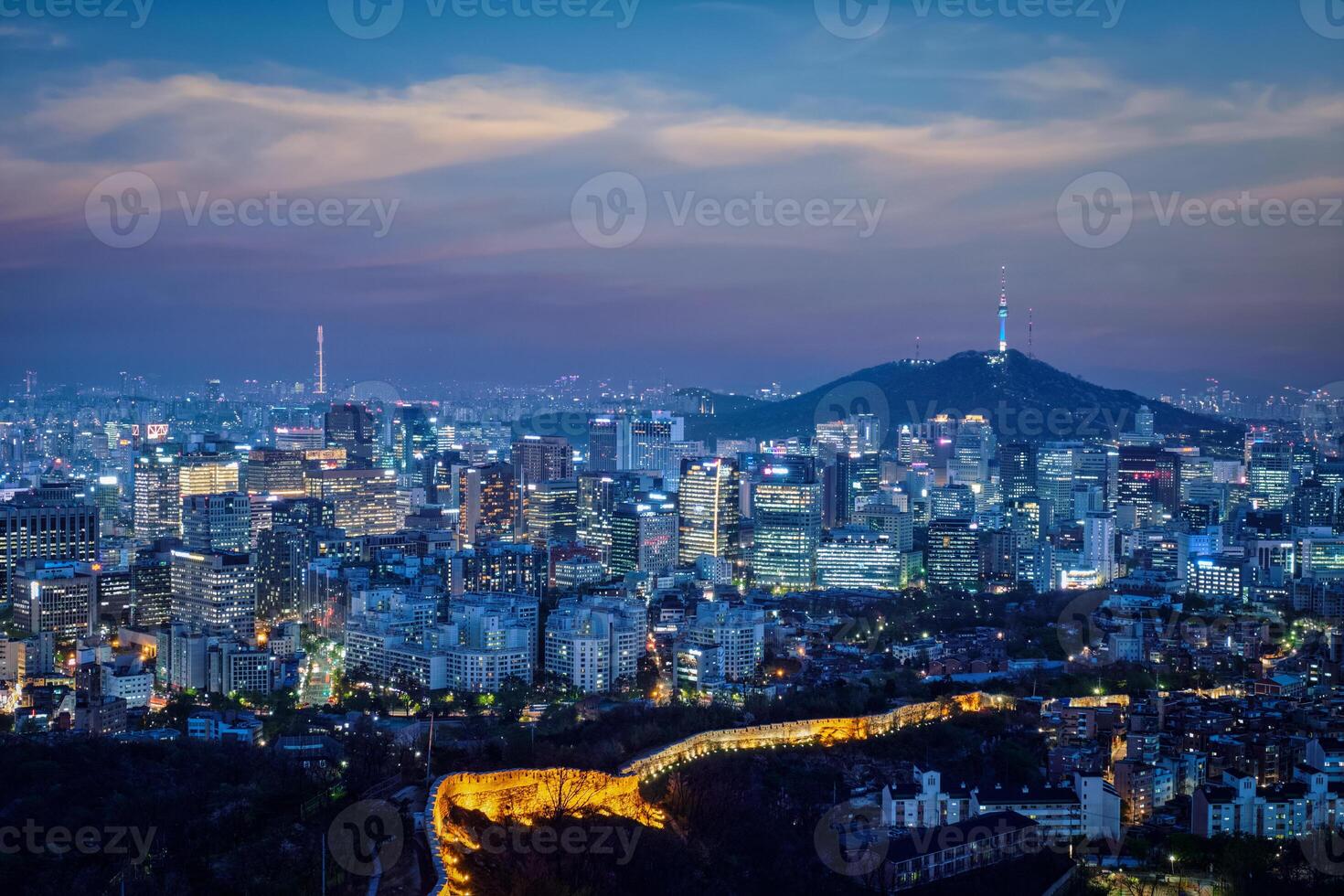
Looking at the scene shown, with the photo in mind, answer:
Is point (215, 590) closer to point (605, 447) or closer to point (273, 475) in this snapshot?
point (273, 475)

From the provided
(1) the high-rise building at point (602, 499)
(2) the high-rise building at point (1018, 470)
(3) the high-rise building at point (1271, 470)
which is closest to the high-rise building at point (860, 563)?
(1) the high-rise building at point (602, 499)

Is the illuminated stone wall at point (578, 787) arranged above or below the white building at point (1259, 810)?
above

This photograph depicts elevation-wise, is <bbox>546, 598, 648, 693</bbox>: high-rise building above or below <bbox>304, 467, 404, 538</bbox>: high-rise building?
below

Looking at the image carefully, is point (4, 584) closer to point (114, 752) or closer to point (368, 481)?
point (368, 481)

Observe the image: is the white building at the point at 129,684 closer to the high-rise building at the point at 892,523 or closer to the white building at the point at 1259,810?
the white building at the point at 1259,810

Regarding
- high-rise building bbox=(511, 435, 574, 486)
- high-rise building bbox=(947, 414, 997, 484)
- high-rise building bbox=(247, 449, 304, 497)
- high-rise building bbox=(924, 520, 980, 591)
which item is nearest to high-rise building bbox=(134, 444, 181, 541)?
high-rise building bbox=(247, 449, 304, 497)

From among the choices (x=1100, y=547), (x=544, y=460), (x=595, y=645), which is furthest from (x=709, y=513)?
(x=595, y=645)

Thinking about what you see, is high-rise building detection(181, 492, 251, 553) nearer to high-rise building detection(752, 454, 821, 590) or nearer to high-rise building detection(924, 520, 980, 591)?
high-rise building detection(752, 454, 821, 590)
